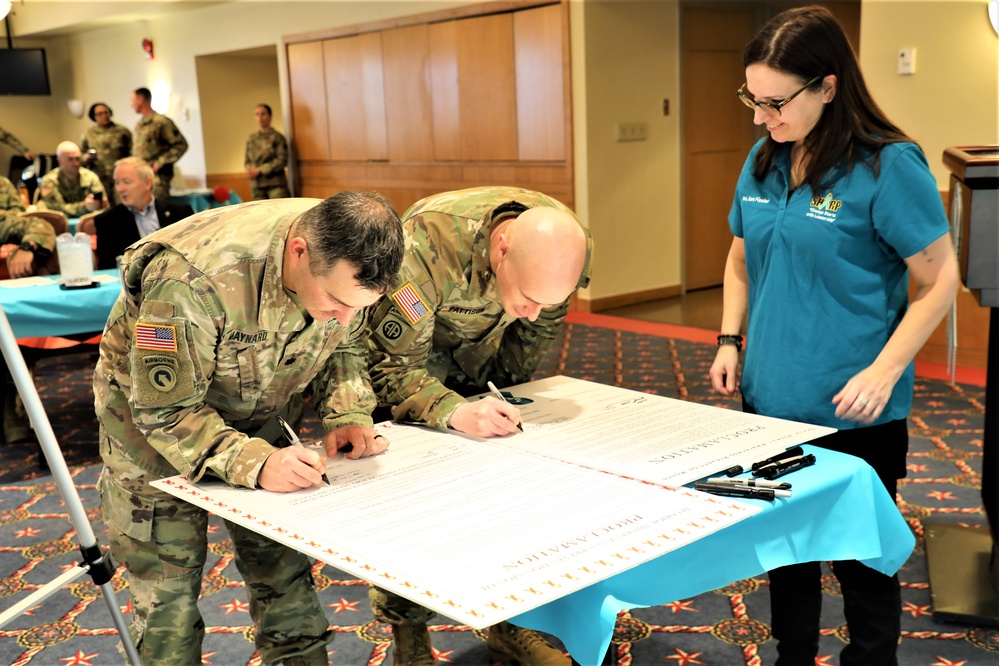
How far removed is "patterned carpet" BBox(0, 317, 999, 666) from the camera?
2418 mm

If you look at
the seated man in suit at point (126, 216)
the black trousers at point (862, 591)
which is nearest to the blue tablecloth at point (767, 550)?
the black trousers at point (862, 591)

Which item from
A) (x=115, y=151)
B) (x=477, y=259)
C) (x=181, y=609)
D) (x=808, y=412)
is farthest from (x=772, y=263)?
(x=115, y=151)

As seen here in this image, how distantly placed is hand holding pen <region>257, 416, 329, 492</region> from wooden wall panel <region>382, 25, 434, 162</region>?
7.35 metres

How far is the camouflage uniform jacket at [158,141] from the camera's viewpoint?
34.7ft

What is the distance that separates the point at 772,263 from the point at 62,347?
3602mm

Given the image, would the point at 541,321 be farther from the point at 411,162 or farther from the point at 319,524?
the point at 411,162

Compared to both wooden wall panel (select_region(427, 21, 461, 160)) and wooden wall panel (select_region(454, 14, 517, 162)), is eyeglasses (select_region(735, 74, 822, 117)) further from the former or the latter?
wooden wall panel (select_region(427, 21, 461, 160))

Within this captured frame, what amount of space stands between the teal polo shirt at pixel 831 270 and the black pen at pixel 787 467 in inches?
11.7

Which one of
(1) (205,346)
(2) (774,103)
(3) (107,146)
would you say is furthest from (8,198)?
(2) (774,103)

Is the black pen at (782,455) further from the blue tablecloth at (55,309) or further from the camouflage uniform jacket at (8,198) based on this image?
the camouflage uniform jacket at (8,198)

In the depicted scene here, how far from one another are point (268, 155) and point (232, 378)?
9325mm

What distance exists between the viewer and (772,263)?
1.83 m

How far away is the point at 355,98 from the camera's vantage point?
31.2ft

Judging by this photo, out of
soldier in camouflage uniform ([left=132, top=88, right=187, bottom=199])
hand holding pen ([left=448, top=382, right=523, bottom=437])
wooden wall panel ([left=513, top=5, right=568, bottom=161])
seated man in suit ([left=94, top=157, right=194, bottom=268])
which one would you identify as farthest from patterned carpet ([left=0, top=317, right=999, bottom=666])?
soldier in camouflage uniform ([left=132, top=88, right=187, bottom=199])
